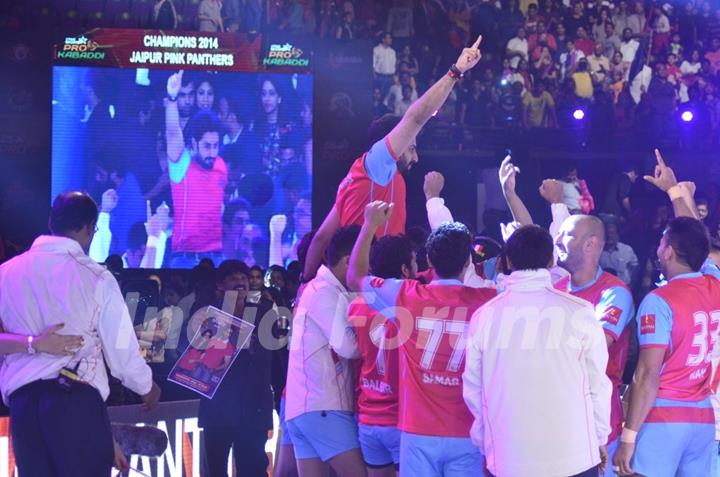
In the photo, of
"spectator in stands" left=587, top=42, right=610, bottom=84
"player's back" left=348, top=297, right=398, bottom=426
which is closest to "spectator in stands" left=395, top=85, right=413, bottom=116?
"spectator in stands" left=587, top=42, right=610, bottom=84

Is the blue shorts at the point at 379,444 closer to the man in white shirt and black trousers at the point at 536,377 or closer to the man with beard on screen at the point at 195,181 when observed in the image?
the man in white shirt and black trousers at the point at 536,377

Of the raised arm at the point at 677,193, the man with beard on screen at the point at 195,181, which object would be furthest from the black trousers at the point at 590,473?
the man with beard on screen at the point at 195,181

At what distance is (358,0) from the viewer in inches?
583

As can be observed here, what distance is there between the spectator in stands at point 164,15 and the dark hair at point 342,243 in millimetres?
8844

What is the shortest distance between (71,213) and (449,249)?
5.89 feet

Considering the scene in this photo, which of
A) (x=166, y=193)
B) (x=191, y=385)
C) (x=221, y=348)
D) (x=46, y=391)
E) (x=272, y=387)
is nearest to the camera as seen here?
(x=46, y=391)

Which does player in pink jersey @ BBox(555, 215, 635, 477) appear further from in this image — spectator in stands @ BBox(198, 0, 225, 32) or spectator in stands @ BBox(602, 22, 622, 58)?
spectator in stands @ BBox(602, 22, 622, 58)


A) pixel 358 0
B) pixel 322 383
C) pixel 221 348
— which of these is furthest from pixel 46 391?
pixel 358 0

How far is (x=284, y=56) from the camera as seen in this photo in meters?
12.8

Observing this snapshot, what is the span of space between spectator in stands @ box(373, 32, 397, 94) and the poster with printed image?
26.6 ft

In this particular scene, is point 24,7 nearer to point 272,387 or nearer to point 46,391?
point 272,387

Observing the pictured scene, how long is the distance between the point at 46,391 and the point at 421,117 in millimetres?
2145

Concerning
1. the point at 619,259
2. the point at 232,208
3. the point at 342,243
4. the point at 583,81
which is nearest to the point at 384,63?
the point at 583,81

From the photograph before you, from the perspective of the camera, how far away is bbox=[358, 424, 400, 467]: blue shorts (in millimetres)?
4641
